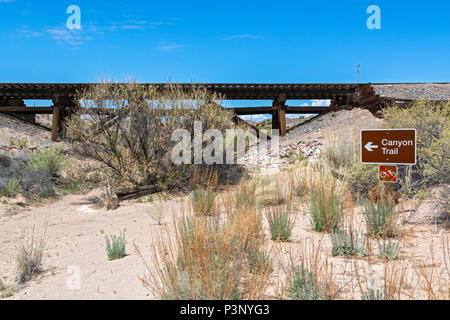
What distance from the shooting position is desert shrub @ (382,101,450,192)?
23.6 ft

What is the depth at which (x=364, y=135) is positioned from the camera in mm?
5969

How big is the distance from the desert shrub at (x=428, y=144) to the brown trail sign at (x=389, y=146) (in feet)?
6.54

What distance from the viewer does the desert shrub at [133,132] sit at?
12289 millimetres

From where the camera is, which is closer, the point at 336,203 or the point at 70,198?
the point at 336,203

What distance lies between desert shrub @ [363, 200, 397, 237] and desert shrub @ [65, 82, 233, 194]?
7829mm

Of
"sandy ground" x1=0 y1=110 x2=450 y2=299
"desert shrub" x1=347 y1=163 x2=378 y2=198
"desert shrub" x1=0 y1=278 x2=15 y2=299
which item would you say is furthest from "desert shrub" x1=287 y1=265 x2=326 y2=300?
"desert shrub" x1=347 y1=163 x2=378 y2=198

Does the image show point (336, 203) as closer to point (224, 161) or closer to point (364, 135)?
point (364, 135)

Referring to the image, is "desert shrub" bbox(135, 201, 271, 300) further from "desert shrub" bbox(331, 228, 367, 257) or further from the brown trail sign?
Answer: the brown trail sign

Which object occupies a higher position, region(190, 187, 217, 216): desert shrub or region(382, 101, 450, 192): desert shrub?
region(382, 101, 450, 192): desert shrub

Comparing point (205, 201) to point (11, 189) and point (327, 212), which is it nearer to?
point (327, 212)

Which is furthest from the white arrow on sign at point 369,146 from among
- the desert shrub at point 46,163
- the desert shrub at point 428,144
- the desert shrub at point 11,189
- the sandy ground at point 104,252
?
the desert shrub at point 46,163
